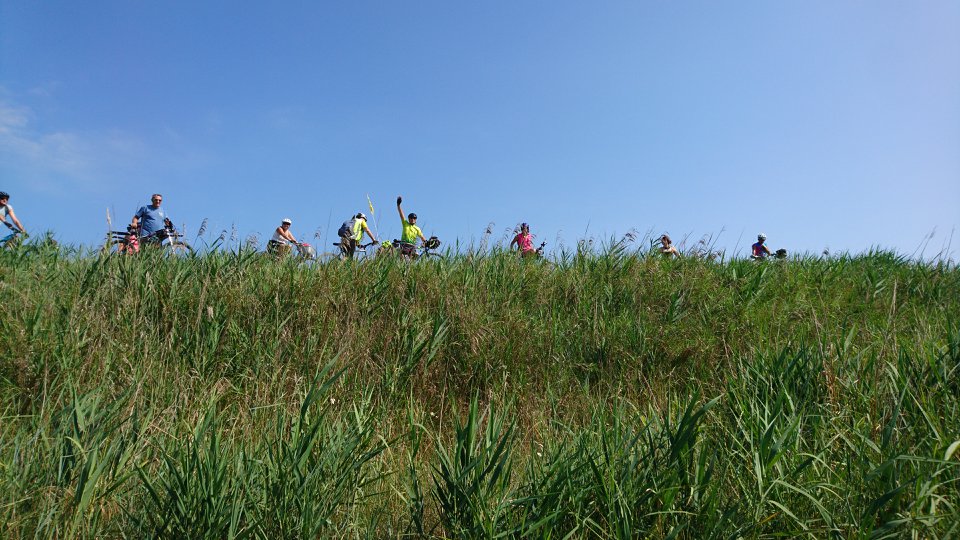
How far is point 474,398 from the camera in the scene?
7.87 ft

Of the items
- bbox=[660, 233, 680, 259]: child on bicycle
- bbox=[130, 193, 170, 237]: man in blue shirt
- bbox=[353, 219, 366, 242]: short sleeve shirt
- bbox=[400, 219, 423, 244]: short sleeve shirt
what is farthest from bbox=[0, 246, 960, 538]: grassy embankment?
bbox=[400, 219, 423, 244]: short sleeve shirt

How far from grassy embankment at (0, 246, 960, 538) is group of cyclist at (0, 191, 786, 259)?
2.36 feet

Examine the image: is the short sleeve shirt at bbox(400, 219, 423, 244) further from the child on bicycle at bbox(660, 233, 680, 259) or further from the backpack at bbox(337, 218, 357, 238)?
the child on bicycle at bbox(660, 233, 680, 259)

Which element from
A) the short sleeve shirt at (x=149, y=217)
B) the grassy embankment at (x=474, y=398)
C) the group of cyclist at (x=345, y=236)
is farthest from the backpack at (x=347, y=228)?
the grassy embankment at (x=474, y=398)

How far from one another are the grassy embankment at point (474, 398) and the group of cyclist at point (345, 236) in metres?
0.72

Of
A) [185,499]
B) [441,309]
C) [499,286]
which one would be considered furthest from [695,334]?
[185,499]

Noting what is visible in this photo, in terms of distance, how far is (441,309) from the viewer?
4.99m

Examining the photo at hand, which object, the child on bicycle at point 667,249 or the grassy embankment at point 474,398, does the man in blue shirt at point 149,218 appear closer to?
the grassy embankment at point 474,398

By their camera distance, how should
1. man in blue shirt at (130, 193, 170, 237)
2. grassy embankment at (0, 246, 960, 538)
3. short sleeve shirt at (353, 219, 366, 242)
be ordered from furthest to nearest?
A: 1. short sleeve shirt at (353, 219, 366, 242)
2. man in blue shirt at (130, 193, 170, 237)
3. grassy embankment at (0, 246, 960, 538)

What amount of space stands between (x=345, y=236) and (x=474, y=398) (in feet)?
35.9

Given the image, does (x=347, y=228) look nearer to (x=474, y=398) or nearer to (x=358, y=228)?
(x=358, y=228)

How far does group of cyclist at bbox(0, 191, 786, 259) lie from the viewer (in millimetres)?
6792

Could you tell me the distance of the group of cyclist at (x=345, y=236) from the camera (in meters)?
6.79

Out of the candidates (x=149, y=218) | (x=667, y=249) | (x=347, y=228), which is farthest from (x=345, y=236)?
(x=667, y=249)
